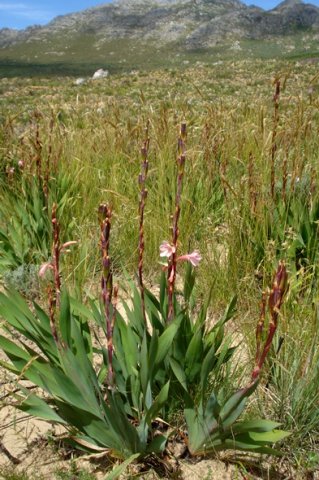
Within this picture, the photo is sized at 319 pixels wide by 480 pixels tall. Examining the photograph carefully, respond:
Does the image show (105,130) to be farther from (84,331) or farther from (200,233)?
(84,331)

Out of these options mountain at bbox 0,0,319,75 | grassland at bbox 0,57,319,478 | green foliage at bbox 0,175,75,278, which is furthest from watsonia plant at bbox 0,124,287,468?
mountain at bbox 0,0,319,75

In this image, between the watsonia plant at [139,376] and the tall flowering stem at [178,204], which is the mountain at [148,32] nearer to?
the watsonia plant at [139,376]

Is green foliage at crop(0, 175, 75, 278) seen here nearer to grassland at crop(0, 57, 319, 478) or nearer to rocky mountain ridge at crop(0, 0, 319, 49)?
grassland at crop(0, 57, 319, 478)

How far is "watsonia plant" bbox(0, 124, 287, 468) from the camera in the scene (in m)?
1.55

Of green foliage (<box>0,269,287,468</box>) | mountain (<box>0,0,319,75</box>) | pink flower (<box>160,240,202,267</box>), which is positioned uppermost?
mountain (<box>0,0,319,75</box>)

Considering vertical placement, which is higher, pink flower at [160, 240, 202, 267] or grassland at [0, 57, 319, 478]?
pink flower at [160, 240, 202, 267]

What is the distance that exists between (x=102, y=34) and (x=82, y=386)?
603ft

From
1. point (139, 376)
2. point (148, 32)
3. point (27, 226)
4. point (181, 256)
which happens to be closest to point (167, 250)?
point (181, 256)

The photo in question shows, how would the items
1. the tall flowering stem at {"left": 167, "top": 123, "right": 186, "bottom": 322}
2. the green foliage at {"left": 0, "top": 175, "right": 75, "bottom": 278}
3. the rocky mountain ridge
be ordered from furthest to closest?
1. the rocky mountain ridge
2. the green foliage at {"left": 0, "top": 175, "right": 75, "bottom": 278}
3. the tall flowering stem at {"left": 167, "top": 123, "right": 186, "bottom": 322}

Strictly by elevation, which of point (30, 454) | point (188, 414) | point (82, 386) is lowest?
point (30, 454)

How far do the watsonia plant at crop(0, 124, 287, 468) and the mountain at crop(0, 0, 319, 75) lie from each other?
129808mm

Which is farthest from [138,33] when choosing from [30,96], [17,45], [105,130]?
[105,130]

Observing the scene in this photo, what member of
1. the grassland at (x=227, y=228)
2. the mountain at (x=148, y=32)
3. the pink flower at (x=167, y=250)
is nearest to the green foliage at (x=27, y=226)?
the grassland at (x=227, y=228)

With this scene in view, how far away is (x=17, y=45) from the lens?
163625 mm
